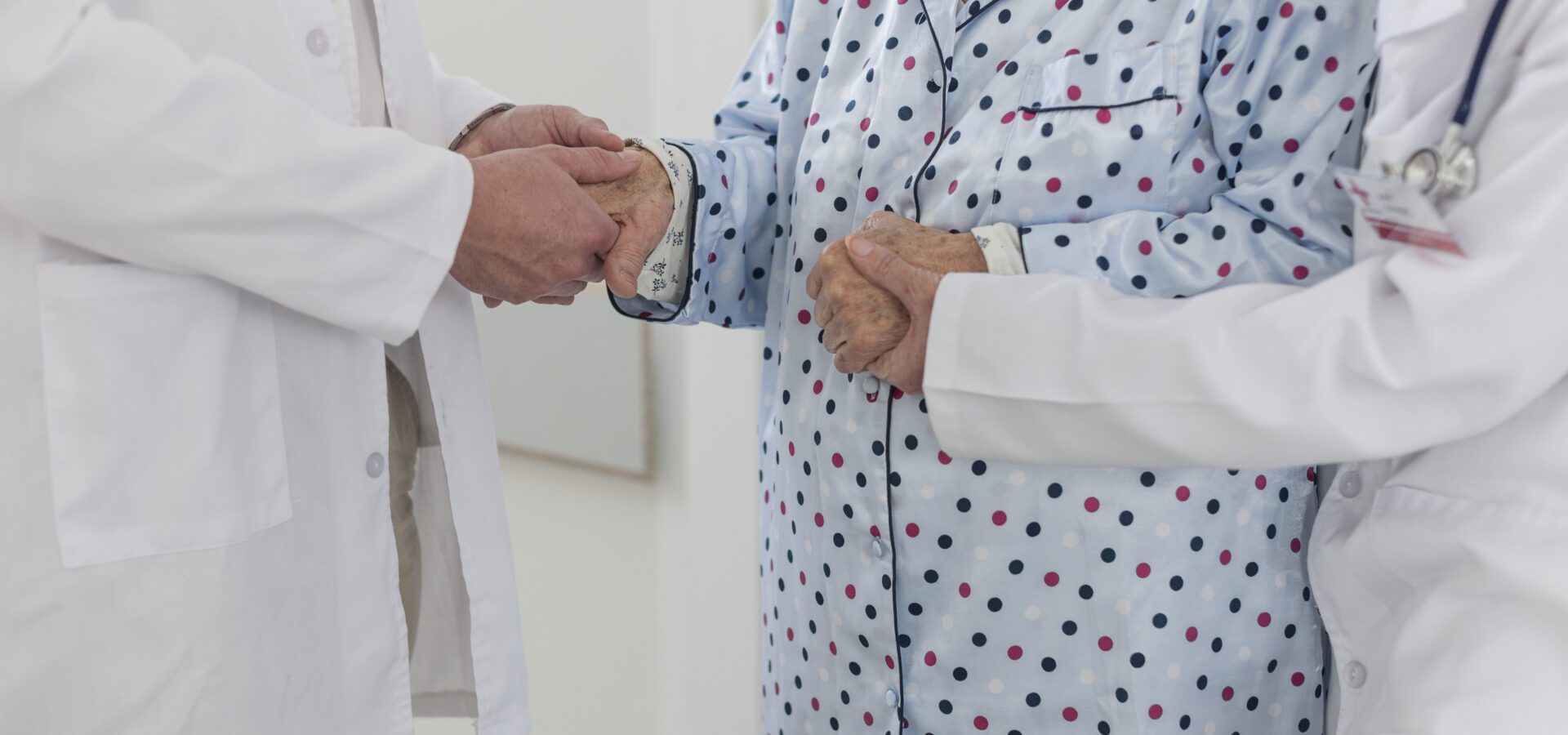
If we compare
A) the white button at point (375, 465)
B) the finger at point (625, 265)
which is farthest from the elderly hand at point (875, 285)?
the white button at point (375, 465)

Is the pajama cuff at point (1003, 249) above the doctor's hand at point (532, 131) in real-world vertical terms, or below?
below

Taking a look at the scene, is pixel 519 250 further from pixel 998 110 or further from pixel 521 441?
pixel 521 441

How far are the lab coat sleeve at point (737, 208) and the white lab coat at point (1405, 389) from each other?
364 mm

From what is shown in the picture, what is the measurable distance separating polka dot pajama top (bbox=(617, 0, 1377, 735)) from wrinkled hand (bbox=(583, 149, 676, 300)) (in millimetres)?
162

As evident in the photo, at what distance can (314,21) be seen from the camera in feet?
3.23

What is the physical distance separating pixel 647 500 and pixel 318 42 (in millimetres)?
1151

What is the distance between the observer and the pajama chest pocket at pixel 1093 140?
916mm

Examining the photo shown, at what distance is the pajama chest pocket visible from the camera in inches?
36.0

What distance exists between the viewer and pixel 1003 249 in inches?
36.4

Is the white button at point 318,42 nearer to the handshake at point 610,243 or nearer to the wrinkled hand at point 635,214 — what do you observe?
the handshake at point 610,243

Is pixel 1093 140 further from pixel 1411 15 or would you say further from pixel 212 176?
pixel 212 176

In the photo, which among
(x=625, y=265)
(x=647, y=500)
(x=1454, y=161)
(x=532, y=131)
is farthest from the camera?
(x=647, y=500)

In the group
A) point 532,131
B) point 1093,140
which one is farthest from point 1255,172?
point 532,131

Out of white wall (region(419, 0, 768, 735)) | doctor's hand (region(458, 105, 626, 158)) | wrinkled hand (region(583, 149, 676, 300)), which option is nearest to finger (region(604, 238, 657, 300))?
wrinkled hand (region(583, 149, 676, 300))
